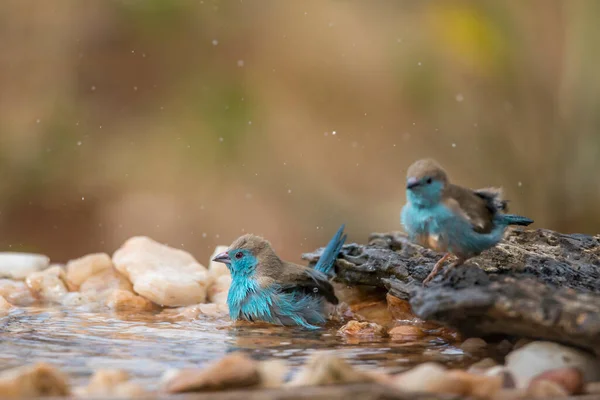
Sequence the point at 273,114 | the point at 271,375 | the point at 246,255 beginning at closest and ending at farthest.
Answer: the point at 271,375 < the point at 246,255 < the point at 273,114

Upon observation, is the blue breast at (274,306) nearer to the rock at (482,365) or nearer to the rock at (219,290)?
the rock at (219,290)

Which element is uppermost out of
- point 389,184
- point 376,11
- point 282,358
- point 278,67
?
point 376,11

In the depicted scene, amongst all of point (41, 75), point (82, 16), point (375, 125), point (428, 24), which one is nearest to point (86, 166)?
point (41, 75)

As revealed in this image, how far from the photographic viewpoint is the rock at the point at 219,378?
246 centimetres

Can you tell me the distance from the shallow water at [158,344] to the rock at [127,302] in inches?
11.5

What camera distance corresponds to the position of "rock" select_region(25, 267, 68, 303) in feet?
16.9

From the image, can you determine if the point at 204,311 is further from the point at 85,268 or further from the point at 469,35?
the point at 469,35

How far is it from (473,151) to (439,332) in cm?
433

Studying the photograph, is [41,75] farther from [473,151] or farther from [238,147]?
[473,151]

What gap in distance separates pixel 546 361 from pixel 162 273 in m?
2.90

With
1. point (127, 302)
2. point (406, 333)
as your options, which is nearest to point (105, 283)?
point (127, 302)

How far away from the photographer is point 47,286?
17.1 ft

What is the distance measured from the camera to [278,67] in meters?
8.73

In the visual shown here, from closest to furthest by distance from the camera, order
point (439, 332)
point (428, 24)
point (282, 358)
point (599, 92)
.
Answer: point (282, 358), point (439, 332), point (599, 92), point (428, 24)
